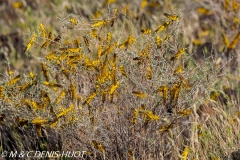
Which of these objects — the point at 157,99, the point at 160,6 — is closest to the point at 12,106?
the point at 157,99

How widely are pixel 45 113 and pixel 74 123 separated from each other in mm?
195

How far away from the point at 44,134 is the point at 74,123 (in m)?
0.67

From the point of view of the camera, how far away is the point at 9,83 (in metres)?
3.09

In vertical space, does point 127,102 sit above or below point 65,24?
below

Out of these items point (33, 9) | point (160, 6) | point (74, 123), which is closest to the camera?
point (74, 123)

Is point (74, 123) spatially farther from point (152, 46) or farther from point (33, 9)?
point (33, 9)

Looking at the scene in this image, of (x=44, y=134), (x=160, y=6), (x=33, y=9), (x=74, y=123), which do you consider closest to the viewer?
(x=74, y=123)

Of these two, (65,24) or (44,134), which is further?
(44,134)

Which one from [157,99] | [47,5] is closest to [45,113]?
[157,99]

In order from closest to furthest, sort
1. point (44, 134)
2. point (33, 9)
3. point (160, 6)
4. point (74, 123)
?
point (74, 123) < point (44, 134) < point (160, 6) < point (33, 9)

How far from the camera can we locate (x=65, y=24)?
312 centimetres

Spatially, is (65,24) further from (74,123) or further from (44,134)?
(44,134)

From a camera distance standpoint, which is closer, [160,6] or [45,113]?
[45,113]

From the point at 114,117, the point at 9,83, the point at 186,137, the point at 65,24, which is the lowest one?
the point at 186,137
